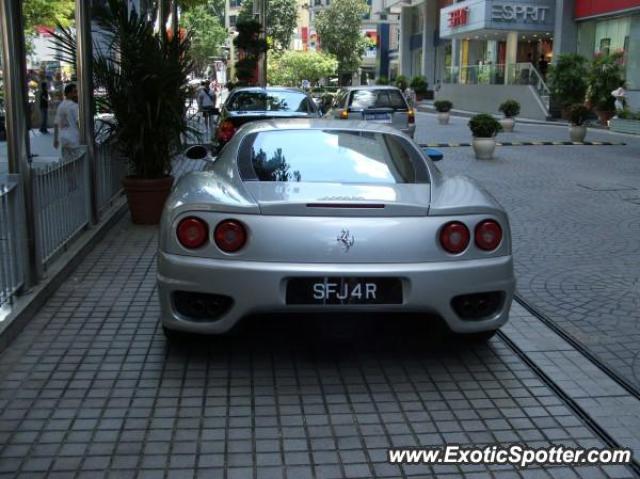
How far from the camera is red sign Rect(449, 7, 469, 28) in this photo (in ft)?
123

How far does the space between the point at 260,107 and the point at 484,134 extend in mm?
5328

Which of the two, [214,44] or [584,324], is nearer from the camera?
[584,324]

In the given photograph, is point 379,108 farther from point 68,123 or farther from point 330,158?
point 330,158

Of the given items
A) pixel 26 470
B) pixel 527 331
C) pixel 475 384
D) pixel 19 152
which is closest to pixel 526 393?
pixel 475 384

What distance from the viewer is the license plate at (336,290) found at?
4117mm

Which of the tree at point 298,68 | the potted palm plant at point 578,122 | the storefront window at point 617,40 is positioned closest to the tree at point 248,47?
the storefront window at point 617,40

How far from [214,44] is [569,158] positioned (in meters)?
65.0

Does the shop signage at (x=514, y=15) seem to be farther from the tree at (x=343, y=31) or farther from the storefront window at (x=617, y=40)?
the tree at (x=343, y=31)

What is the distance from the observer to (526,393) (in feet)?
13.9

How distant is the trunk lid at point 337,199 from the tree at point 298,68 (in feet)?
182

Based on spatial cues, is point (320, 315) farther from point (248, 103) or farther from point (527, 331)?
point (248, 103)

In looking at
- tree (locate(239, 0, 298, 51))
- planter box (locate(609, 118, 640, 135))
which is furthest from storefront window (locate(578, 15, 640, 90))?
tree (locate(239, 0, 298, 51))

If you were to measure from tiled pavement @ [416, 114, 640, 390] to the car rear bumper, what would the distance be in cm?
114

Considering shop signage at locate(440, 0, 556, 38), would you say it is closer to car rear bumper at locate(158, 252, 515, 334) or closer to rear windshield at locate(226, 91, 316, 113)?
rear windshield at locate(226, 91, 316, 113)
